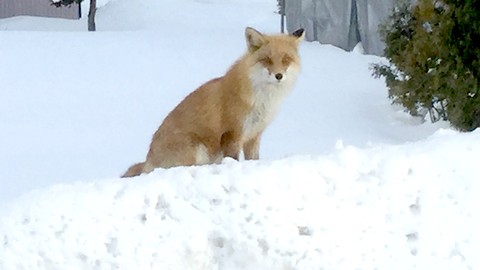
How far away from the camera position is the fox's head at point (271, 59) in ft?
18.1

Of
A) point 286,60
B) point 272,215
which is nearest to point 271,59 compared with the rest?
point 286,60

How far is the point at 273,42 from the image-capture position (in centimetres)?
568

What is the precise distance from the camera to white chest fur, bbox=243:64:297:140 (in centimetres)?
557

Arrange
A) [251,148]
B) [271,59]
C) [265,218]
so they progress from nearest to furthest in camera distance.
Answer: [265,218], [271,59], [251,148]

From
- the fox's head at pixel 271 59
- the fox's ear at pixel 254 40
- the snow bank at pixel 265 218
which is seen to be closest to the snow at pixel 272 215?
the snow bank at pixel 265 218

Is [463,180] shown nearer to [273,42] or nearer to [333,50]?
[273,42]

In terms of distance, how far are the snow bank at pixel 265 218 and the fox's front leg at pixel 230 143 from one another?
1.92m

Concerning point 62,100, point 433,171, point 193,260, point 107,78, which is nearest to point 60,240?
point 193,260

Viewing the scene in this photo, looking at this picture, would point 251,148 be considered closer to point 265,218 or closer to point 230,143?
point 230,143

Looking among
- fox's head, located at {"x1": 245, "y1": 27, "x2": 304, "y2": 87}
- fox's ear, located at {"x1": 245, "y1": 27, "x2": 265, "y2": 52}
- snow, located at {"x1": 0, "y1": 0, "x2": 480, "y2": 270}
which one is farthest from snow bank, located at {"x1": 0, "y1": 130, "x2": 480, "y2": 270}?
fox's ear, located at {"x1": 245, "y1": 27, "x2": 265, "y2": 52}

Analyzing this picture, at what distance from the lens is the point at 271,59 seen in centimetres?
552

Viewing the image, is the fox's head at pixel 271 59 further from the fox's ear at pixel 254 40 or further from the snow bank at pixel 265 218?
the snow bank at pixel 265 218

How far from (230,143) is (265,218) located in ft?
7.42

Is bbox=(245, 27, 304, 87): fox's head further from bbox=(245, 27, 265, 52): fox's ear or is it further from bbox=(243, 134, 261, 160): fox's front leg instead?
bbox=(243, 134, 261, 160): fox's front leg
